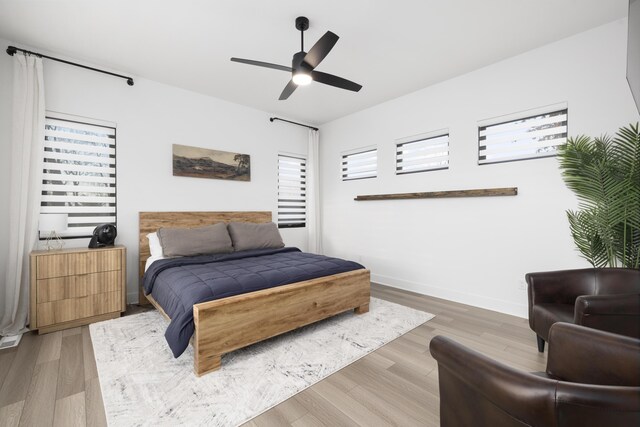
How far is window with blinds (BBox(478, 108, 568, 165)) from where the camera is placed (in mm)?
2893

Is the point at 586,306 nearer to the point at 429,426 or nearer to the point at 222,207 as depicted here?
the point at 429,426

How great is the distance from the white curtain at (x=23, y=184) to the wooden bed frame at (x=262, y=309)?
99cm

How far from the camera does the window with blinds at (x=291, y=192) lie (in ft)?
16.7

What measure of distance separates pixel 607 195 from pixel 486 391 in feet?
7.62

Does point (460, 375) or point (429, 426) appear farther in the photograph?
point (429, 426)

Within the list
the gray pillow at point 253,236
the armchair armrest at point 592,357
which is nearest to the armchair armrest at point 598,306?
the armchair armrest at point 592,357

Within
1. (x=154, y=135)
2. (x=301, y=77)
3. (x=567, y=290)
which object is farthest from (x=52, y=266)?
(x=567, y=290)

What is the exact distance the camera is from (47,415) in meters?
1.59

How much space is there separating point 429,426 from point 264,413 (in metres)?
0.92

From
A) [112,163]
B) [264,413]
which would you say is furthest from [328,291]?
[112,163]

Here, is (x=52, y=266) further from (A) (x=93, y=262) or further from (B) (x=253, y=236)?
(B) (x=253, y=236)

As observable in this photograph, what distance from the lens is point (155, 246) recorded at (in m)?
3.36

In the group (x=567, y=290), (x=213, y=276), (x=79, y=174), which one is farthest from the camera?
(x=79, y=174)

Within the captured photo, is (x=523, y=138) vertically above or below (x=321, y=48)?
below
